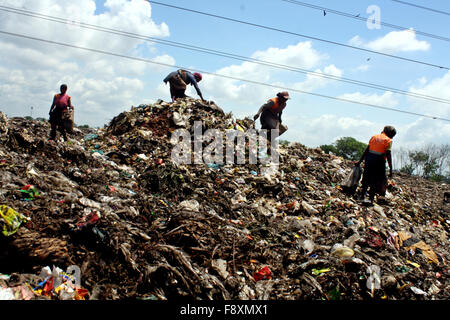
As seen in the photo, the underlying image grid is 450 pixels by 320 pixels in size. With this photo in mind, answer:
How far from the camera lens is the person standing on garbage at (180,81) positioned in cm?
779

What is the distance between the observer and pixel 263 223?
4.12 meters

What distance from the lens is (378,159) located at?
16.4 feet

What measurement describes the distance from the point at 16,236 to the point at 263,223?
2.83 m

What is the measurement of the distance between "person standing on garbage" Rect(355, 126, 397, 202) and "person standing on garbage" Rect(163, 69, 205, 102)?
4.51m

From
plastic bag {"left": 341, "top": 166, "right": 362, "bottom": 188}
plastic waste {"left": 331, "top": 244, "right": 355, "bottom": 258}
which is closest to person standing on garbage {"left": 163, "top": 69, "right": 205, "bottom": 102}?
plastic bag {"left": 341, "top": 166, "right": 362, "bottom": 188}

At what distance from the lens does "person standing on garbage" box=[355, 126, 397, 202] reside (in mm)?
4930

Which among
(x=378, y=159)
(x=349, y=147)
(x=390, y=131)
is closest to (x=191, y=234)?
(x=378, y=159)

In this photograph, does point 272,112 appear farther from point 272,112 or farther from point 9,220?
point 9,220

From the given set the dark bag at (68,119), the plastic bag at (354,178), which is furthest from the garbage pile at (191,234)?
the dark bag at (68,119)

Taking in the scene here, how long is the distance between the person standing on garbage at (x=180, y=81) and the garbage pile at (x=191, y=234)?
2797 mm
